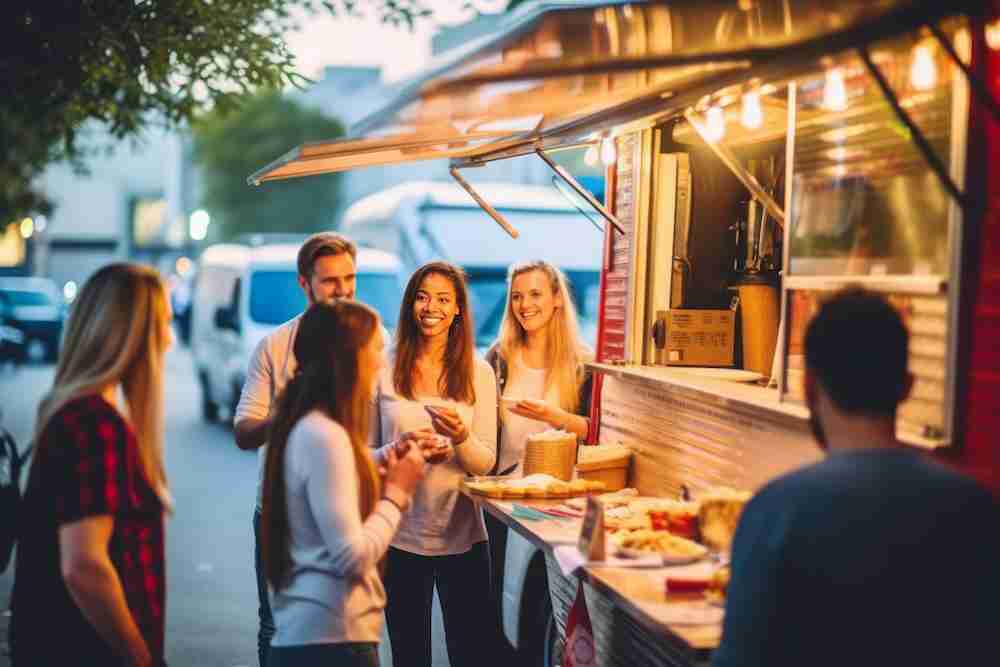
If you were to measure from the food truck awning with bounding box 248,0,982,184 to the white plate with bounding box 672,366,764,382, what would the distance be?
1.86 m

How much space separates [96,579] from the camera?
3393mm

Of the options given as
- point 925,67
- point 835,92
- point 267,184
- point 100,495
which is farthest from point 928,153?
point 267,184

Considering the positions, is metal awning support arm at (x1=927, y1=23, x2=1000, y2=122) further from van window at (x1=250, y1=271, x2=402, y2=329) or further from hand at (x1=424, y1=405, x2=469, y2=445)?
van window at (x1=250, y1=271, x2=402, y2=329)

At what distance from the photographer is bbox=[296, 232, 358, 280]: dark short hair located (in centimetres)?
591

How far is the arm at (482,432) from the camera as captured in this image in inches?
218

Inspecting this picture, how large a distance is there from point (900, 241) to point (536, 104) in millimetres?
1331

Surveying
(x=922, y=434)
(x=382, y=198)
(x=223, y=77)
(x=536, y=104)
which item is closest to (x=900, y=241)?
(x=922, y=434)

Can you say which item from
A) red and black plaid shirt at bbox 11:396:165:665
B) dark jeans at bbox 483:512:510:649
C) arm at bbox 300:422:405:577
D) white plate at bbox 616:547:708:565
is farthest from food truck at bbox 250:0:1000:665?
red and black plaid shirt at bbox 11:396:165:665

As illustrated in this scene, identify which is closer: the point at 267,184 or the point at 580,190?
the point at 580,190

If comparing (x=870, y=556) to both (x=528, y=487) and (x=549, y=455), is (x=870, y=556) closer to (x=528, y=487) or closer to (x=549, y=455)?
(x=528, y=487)

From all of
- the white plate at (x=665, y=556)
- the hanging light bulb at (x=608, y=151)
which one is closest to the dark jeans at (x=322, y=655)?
the white plate at (x=665, y=556)

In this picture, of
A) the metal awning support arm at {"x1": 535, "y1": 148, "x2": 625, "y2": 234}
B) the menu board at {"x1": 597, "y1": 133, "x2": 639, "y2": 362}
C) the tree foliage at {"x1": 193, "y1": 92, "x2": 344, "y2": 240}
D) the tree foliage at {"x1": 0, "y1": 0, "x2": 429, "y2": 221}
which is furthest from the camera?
the tree foliage at {"x1": 193, "y1": 92, "x2": 344, "y2": 240}

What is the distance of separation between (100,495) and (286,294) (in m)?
13.3

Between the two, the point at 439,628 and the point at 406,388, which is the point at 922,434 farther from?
the point at 439,628
